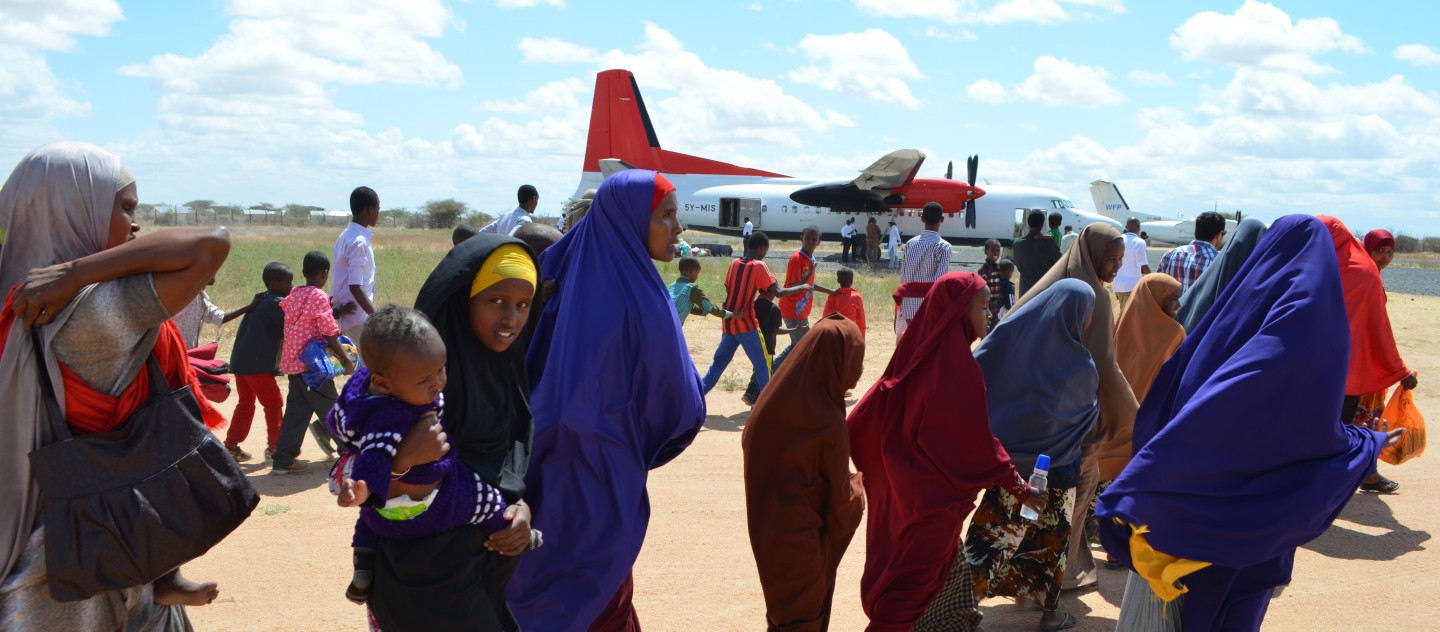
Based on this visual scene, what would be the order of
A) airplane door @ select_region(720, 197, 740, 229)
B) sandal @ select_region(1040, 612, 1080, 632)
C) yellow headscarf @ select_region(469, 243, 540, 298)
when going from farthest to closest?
airplane door @ select_region(720, 197, 740, 229) < sandal @ select_region(1040, 612, 1080, 632) < yellow headscarf @ select_region(469, 243, 540, 298)

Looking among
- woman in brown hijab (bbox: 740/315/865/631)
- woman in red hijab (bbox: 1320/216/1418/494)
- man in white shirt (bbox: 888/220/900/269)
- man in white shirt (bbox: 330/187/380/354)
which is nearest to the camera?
woman in brown hijab (bbox: 740/315/865/631)

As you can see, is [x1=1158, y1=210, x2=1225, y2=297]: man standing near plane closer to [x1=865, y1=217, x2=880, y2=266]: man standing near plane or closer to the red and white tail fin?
[x1=865, y1=217, x2=880, y2=266]: man standing near plane

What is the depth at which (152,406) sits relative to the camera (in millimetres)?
2318

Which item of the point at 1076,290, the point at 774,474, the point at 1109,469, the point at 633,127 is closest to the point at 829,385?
the point at 774,474

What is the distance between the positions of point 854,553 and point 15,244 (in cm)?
404

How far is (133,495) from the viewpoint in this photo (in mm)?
2242

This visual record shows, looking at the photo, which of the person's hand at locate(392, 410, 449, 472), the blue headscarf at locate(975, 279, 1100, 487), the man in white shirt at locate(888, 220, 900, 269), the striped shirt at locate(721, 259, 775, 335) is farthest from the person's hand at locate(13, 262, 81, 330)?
the man in white shirt at locate(888, 220, 900, 269)

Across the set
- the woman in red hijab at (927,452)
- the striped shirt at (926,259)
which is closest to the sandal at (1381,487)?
the striped shirt at (926,259)

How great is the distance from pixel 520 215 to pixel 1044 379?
184 inches

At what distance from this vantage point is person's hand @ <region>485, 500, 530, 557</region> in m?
2.60

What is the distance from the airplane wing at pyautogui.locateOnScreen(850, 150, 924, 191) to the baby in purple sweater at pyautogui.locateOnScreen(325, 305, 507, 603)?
27.3 meters

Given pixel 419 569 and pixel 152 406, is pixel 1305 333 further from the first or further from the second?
pixel 152 406

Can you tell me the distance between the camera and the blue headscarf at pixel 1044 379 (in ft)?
13.7

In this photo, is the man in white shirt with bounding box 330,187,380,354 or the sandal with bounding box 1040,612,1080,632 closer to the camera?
the sandal with bounding box 1040,612,1080,632
